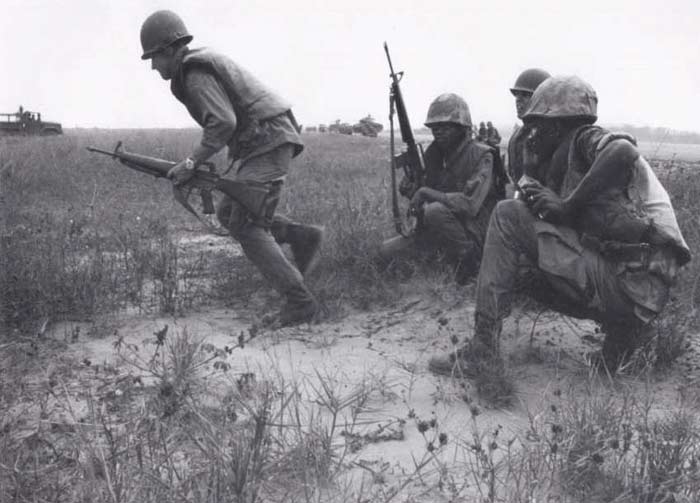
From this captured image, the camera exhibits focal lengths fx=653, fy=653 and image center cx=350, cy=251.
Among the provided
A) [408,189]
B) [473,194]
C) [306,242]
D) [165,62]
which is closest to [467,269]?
[473,194]

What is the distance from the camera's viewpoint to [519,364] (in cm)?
365

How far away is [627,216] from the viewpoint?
3.20 meters

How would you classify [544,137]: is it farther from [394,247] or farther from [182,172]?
[182,172]

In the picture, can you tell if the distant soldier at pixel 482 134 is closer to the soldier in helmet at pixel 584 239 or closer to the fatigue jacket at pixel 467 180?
the fatigue jacket at pixel 467 180

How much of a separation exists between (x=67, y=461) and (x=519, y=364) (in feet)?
7.69

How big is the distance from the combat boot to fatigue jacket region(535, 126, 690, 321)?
196 cm

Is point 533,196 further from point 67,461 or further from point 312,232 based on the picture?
point 67,461

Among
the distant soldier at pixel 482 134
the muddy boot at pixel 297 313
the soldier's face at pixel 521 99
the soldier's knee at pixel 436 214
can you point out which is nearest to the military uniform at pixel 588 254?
the muddy boot at pixel 297 313

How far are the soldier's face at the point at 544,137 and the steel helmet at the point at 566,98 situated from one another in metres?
0.09

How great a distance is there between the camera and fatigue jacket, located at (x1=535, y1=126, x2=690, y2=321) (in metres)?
3.16

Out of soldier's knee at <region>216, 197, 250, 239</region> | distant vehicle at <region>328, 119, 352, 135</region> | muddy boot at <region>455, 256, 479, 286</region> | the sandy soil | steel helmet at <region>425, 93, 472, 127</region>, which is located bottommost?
the sandy soil

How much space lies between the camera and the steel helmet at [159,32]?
4.22 metres

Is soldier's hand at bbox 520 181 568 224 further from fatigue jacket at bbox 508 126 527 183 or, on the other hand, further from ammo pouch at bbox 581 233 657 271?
fatigue jacket at bbox 508 126 527 183

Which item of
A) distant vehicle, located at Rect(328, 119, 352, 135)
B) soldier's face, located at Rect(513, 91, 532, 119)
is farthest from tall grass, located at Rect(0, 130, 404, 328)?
distant vehicle, located at Rect(328, 119, 352, 135)
